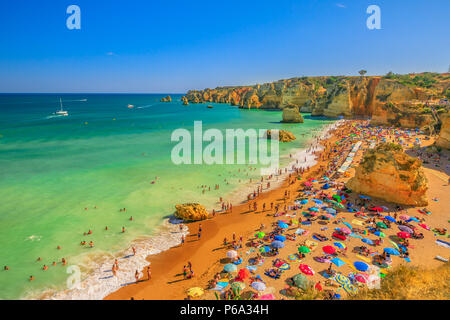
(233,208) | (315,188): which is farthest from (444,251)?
(233,208)

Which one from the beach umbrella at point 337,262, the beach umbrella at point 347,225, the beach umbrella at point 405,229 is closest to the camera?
the beach umbrella at point 337,262

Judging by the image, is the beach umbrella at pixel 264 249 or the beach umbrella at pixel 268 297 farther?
the beach umbrella at pixel 264 249

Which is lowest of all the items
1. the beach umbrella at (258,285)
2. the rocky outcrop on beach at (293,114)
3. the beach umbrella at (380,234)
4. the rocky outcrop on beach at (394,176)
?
the beach umbrella at (258,285)

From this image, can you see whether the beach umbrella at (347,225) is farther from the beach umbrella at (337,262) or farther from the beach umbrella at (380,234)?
the beach umbrella at (337,262)

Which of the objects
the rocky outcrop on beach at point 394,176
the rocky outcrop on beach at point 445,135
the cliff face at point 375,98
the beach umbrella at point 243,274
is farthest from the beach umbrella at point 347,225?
the cliff face at point 375,98

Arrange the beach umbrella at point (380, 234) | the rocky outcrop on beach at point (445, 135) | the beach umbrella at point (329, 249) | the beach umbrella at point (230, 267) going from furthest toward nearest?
1. the rocky outcrop on beach at point (445, 135)
2. the beach umbrella at point (380, 234)
3. the beach umbrella at point (329, 249)
4. the beach umbrella at point (230, 267)

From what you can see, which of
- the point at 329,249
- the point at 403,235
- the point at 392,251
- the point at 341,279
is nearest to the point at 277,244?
the point at 329,249
